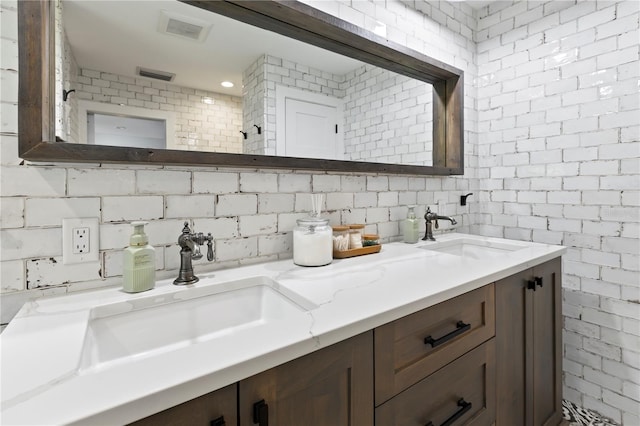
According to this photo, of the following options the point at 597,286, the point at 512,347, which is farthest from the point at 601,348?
the point at 512,347

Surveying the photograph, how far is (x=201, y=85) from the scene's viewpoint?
118cm

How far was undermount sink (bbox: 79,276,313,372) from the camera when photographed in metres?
0.82

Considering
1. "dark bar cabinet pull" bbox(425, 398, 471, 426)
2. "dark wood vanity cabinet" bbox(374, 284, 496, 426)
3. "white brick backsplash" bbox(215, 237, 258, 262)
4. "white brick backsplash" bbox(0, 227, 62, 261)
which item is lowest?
"dark bar cabinet pull" bbox(425, 398, 471, 426)

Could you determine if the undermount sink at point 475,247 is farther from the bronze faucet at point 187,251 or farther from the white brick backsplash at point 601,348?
the bronze faucet at point 187,251

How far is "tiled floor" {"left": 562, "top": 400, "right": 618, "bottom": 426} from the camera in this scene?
174cm

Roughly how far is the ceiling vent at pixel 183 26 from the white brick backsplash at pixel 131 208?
62 centimetres

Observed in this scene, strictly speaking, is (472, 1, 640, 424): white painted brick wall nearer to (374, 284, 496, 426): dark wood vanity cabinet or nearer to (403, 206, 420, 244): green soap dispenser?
(403, 206, 420, 244): green soap dispenser

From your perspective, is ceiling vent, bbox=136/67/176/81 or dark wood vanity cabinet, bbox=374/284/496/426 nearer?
dark wood vanity cabinet, bbox=374/284/496/426

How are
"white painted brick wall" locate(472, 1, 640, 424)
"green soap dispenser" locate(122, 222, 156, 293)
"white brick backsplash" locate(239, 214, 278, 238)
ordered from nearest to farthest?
"green soap dispenser" locate(122, 222, 156, 293) < "white brick backsplash" locate(239, 214, 278, 238) < "white painted brick wall" locate(472, 1, 640, 424)

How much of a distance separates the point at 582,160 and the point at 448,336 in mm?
1605

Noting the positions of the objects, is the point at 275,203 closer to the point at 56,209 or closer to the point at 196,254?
the point at 196,254

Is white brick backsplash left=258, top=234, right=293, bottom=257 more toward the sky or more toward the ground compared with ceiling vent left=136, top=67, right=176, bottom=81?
more toward the ground

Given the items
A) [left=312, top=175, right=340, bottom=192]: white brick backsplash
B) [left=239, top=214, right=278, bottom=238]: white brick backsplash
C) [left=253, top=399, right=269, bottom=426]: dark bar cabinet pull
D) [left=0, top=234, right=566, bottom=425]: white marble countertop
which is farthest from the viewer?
[left=312, top=175, right=340, bottom=192]: white brick backsplash

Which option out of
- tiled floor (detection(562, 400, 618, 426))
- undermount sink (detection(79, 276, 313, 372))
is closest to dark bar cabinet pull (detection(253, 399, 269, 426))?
undermount sink (detection(79, 276, 313, 372))
